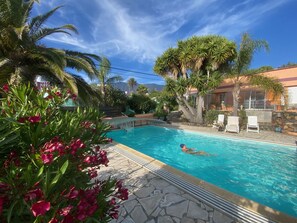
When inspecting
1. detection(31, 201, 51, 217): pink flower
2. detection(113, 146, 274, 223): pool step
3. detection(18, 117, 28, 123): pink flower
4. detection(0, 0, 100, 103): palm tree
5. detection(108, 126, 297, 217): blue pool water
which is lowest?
detection(108, 126, 297, 217): blue pool water

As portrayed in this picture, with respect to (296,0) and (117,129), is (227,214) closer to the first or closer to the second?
(117,129)

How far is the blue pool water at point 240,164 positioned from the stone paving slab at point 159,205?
2.91 metres

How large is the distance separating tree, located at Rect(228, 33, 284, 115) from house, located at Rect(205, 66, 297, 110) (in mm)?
811

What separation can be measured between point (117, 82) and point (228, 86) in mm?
14124

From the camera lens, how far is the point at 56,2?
8.76m

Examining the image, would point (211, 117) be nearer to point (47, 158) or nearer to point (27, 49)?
point (27, 49)

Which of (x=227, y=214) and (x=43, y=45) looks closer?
(x=227, y=214)

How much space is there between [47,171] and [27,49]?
8.34 metres

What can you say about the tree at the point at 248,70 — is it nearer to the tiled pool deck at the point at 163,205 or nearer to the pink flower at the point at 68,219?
the tiled pool deck at the point at 163,205

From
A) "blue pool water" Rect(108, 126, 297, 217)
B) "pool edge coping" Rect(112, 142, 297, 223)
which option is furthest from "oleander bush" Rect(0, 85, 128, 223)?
"blue pool water" Rect(108, 126, 297, 217)

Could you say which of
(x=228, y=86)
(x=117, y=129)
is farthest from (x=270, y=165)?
(x=228, y=86)

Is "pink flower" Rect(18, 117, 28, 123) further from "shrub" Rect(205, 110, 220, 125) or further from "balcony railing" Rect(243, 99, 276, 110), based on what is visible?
"balcony railing" Rect(243, 99, 276, 110)

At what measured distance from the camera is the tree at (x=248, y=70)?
1326 cm

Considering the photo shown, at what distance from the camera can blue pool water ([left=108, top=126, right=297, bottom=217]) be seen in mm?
5411
